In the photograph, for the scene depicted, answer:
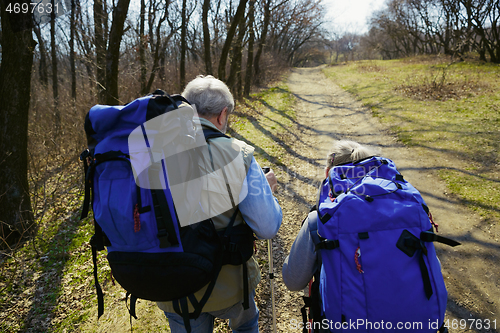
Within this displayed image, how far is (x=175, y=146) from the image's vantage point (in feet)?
4.45

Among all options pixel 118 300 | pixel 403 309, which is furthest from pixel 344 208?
pixel 118 300

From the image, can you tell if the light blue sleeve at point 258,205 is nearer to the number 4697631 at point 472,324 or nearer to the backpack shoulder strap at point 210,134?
the backpack shoulder strap at point 210,134

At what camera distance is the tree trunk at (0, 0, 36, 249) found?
12.4ft

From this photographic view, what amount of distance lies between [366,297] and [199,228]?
0.92m

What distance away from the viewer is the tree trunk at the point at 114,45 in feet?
18.3

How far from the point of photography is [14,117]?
395 centimetres

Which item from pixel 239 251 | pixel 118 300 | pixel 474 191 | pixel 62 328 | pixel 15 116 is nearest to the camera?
pixel 239 251

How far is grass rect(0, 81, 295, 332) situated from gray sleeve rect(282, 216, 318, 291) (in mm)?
1220

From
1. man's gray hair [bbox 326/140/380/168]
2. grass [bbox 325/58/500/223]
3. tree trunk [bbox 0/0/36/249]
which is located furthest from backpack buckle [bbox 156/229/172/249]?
grass [bbox 325/58/500/223]

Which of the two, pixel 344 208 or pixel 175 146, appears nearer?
pixel 175 146

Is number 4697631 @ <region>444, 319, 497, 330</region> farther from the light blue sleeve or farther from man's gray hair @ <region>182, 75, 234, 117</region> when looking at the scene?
man's gray hair @ <region>182, 75, 234, 117</region>

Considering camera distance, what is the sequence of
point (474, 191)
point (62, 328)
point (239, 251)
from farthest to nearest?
1. point (474, 191)
2. point (62, 328)
3. point (239, 251)

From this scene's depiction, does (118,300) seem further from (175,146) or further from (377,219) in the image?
(377,219)

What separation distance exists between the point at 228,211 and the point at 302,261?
590 mm
